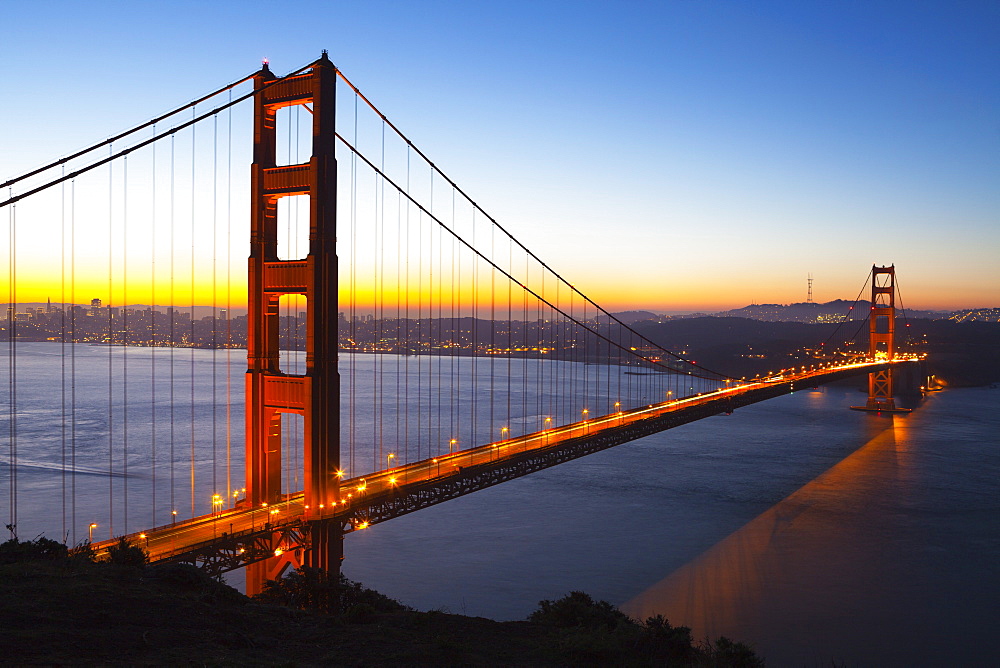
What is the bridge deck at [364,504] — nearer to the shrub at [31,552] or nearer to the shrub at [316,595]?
the shrub at [316,595]

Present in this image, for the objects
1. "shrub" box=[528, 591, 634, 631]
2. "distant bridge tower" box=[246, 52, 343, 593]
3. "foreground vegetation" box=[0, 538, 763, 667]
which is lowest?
"shrub" box=[528, 591, 634, 631]

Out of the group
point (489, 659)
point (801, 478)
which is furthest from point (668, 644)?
point (801, 478)

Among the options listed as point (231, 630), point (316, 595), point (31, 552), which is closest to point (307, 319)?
point (316, 595)

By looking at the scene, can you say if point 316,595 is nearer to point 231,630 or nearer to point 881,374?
point 231,630

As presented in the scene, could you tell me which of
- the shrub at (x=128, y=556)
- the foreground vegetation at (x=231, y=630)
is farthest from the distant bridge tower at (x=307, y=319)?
the shrub at (x=128, y=556)

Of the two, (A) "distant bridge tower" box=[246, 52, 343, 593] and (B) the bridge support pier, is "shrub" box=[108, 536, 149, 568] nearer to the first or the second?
(B) the bridge support pier

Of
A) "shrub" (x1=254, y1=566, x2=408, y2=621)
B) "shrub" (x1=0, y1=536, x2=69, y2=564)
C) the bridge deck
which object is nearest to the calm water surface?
the bridge deck
